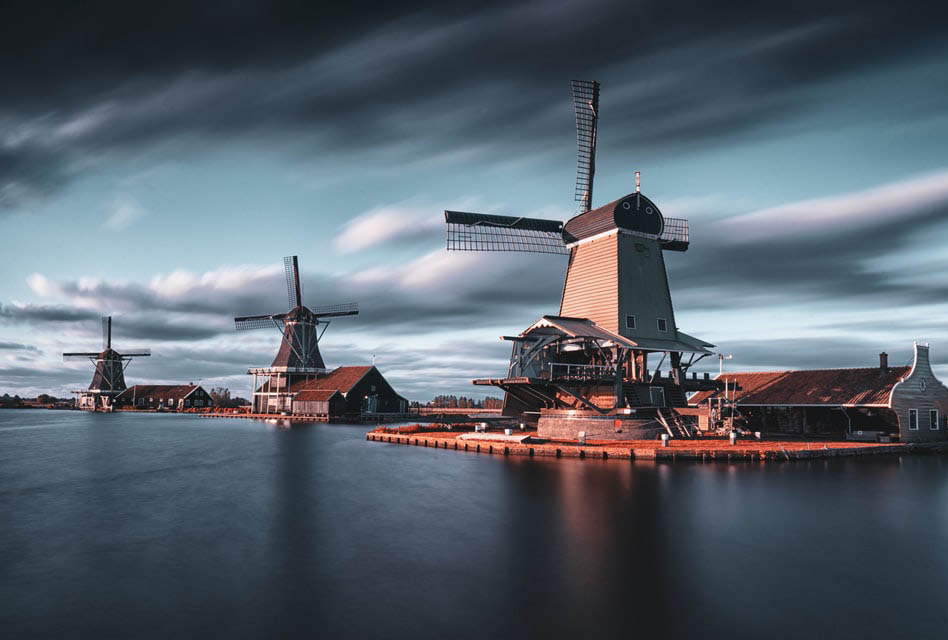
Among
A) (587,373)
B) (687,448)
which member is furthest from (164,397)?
(687,448)

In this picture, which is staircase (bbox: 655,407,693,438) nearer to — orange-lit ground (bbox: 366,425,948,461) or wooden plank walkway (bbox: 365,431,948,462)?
orange-lit ground (bbox: 366,425,948,461)

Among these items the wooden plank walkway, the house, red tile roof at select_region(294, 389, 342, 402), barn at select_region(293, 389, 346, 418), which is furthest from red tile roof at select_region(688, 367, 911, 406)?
red tile roof at select_region(294, 389, 342, 402)

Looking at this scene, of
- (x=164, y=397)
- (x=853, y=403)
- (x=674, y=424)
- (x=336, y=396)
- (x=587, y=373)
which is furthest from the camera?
(x=164, y=397)

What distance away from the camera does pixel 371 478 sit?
27.5 m

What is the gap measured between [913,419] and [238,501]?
37977 millimetres

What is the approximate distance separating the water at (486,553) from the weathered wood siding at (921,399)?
913 cm

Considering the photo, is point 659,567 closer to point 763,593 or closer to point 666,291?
point 763,593

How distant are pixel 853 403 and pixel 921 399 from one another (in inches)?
153

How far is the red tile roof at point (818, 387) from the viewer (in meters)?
38.0

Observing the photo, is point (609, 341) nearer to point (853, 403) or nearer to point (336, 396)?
point (853, 403)

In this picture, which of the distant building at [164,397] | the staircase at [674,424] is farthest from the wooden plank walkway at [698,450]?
the distant building at [164,397]

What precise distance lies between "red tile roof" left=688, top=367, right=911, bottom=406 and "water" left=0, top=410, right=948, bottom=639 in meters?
10.3

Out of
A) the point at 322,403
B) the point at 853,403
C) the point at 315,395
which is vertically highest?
the point at 315,395

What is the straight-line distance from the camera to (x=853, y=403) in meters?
38.0
